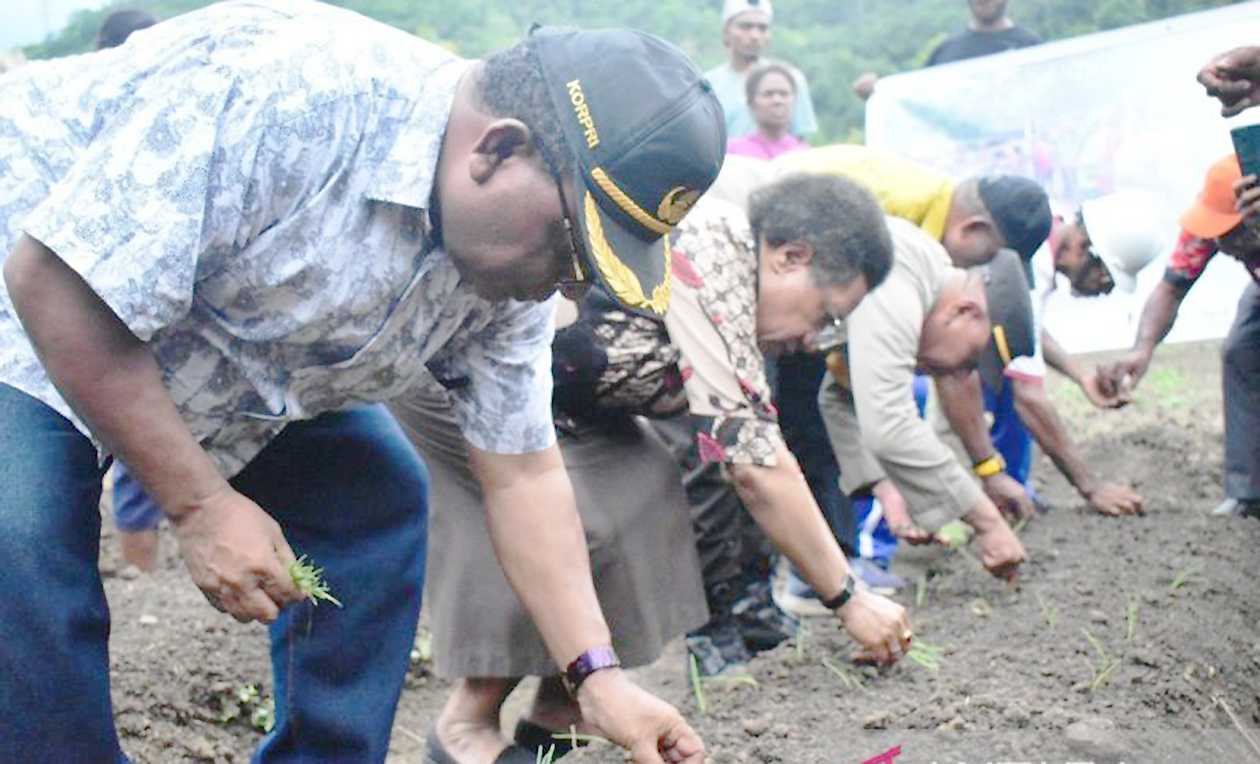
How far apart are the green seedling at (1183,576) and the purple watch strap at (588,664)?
2.39m

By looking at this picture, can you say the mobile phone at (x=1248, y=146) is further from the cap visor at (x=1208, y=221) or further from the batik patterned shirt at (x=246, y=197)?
the batik patterned shirt at (x=246, y=197)

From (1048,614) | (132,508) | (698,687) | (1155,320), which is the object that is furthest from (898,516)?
(132,508)

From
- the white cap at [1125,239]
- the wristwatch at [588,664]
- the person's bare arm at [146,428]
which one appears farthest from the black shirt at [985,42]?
the person's bare arm at [146,428]

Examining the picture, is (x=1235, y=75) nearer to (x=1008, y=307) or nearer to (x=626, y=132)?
(x=1008, y=307)

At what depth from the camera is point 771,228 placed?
3262 mm

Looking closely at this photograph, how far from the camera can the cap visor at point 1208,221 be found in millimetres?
4840

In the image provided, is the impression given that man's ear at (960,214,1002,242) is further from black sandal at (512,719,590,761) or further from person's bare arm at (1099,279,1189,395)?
black sandal at (512,719,590,761)

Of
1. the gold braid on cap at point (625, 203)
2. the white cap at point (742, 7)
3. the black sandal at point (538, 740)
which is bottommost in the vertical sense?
the black sandal at point (538, 740)

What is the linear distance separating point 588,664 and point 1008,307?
290 cm

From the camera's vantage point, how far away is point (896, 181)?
4.89 metres

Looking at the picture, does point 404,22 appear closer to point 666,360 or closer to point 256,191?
point 666,360

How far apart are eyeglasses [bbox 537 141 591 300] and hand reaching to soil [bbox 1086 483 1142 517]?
3.70 metres

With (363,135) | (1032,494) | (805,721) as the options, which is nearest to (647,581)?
(805,721)

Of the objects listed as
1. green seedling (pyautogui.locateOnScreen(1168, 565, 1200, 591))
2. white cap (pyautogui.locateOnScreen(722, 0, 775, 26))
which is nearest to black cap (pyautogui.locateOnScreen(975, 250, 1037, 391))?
green seedling (pyautogui.locateOnScreen(1168, 565, 1200, 591))
